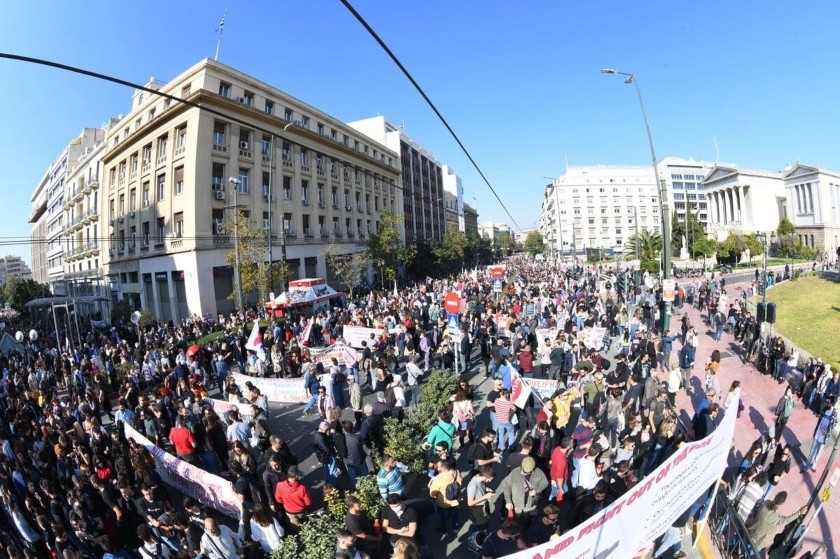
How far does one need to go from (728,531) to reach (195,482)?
26.9 feet

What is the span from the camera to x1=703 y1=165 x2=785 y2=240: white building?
82562 millimetres

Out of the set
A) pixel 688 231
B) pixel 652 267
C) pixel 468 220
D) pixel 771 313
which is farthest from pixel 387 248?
pixel 468 220

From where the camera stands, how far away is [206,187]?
105 ft

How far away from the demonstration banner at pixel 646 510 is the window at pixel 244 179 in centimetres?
3563

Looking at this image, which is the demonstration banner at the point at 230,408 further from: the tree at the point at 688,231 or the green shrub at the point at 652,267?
the tree at the point at 688,231

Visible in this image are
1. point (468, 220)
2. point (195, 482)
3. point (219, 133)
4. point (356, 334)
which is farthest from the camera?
point (468, 220)

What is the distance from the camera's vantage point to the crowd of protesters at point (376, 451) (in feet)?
18.5

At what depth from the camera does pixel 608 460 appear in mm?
8383

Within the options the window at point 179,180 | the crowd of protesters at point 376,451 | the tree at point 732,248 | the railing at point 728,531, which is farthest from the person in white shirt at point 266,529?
the tree at point 732,248

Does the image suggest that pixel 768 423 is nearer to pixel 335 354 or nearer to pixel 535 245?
pixel 335 354

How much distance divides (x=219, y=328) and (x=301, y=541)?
20052 mm

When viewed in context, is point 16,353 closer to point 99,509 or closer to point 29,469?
point 29,469

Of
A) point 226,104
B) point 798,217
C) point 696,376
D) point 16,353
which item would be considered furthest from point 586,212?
point 16,353

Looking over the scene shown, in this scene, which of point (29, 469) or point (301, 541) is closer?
point (301, 541)
